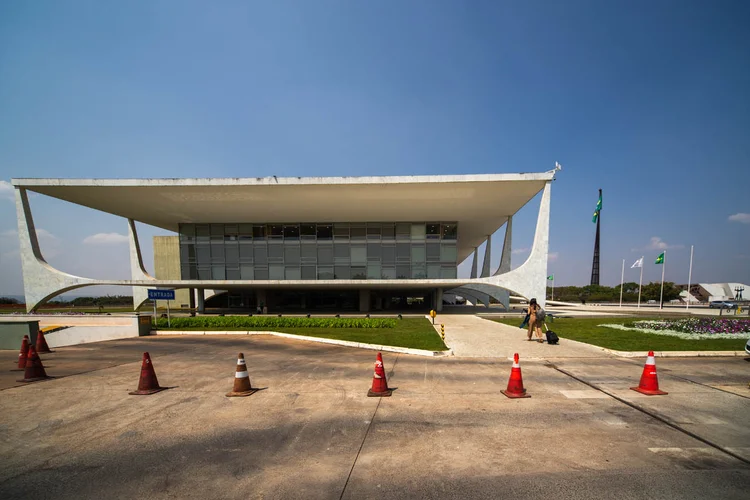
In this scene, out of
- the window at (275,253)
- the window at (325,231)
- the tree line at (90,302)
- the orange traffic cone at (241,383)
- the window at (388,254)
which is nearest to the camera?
the orange traffic cone at (241,383)

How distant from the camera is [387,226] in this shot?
26297mm

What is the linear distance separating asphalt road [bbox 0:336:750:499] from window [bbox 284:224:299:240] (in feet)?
62.0

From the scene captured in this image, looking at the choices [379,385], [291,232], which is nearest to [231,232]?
[291,232]

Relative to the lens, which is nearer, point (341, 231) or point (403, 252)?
point (403, 252)

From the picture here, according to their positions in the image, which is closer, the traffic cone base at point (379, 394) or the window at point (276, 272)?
the traffic cone base at point (379, 394)

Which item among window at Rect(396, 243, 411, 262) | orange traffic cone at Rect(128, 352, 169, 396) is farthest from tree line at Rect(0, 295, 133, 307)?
orange traffic cone at Rect(128, 352, 169, 396)

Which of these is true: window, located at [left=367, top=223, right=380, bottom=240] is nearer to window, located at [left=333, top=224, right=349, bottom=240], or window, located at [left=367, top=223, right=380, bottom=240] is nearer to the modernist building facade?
the modernist building facade

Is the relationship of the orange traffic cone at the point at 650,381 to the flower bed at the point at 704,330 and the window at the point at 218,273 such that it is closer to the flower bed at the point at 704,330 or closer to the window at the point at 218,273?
the flower bed at the point at 704,330

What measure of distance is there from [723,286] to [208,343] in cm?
9566

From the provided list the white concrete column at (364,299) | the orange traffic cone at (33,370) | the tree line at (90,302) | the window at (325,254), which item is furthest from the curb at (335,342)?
the tree line at (90,302)

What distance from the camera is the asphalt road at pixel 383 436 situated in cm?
328

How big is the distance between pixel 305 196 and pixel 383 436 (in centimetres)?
1946

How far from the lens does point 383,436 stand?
14.5 feet

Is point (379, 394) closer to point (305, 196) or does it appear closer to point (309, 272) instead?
point (305, 196)
